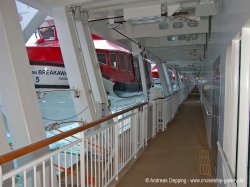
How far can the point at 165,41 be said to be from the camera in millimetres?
6008

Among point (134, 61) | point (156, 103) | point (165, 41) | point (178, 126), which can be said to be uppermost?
point (165, 41)

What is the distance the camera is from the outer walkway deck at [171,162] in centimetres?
270

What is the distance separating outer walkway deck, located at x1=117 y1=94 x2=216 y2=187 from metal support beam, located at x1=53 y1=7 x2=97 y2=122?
3.36 ft

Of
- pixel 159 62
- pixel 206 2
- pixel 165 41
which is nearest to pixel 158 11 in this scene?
pixel 206 2

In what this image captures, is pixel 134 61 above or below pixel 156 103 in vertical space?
above

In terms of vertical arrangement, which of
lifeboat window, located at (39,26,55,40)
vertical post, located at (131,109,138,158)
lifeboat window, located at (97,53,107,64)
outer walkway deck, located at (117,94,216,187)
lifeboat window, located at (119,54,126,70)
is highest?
lifeboat window, located at (39,26,55,40)

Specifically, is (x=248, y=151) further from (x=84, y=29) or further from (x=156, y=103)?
(x=156, y=103)

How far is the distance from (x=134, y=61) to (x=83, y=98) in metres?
4.73

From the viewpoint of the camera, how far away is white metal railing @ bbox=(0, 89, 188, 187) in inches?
70.8

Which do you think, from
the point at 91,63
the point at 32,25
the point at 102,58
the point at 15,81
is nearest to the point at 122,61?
the point at 102,58

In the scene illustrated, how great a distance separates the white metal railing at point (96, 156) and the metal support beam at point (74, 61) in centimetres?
34

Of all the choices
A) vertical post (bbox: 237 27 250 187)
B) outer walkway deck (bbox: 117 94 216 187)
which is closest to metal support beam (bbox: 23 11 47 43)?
outer walkway deck (bbox: 117 94 216 187)

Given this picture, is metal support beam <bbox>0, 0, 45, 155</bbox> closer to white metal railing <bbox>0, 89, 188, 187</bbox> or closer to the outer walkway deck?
white metal railing <bbox>0, 89, 188, 187</bbox>

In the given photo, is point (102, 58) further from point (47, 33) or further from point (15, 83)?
point (15, 83)
